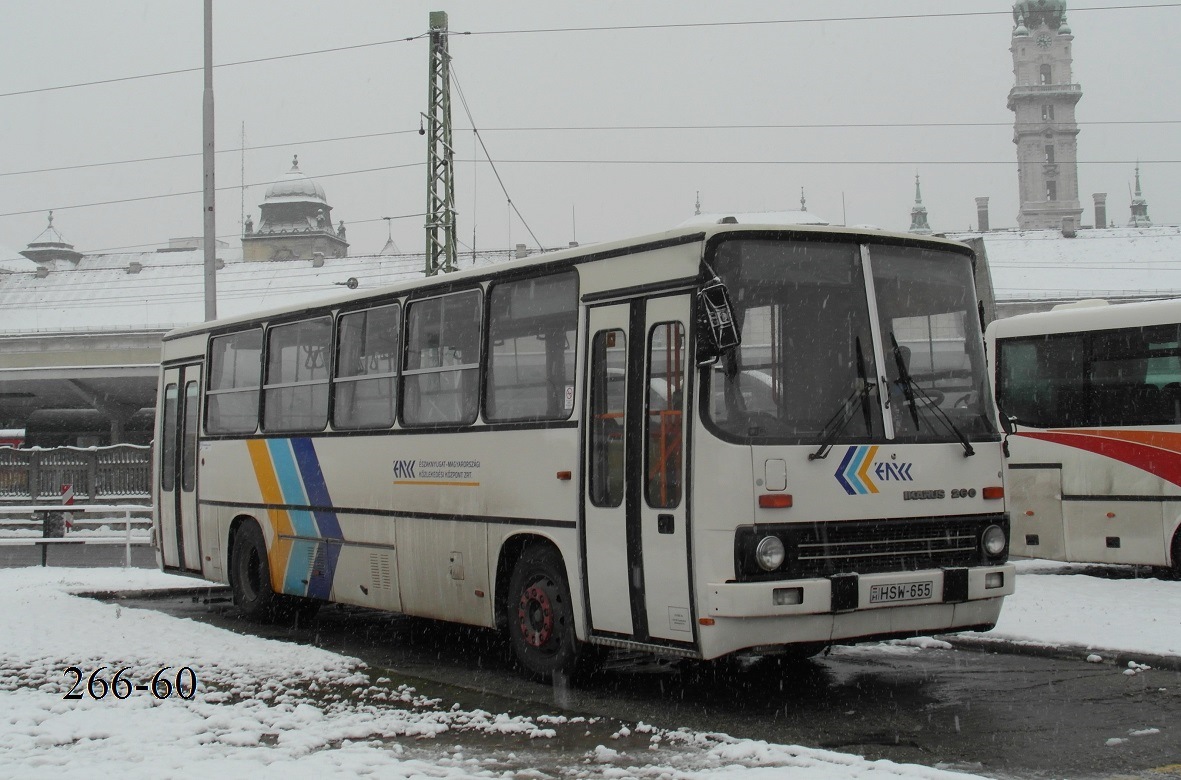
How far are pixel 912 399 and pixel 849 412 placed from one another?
1.77 ft

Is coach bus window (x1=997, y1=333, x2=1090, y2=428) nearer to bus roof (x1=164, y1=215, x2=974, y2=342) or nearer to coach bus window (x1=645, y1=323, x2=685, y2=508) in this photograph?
bus roof (x1=164, y1=215, x2=974, y2=342)

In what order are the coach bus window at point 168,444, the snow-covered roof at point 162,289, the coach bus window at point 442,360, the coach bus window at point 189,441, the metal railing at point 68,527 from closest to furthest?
the coach bus window at point 442,360 → the coach bus window at point 189,441 → the coach bus window at point 168,444 → the metal railing at point 68,527 → the snow-covered roof at point 162,289

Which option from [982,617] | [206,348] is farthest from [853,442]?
[206,348]

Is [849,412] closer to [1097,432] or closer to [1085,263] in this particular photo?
[1097,432]

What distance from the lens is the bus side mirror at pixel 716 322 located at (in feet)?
26.7

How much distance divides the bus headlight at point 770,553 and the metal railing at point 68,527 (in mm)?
12936

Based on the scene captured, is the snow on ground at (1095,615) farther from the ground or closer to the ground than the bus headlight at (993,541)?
closer to the ground

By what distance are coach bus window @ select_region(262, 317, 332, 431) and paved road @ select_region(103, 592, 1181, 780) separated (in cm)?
235

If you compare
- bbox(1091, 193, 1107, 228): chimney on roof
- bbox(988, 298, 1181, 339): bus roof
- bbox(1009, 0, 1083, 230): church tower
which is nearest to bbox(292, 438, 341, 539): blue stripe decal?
bbox(988, 298, 1181, 339): bus roof

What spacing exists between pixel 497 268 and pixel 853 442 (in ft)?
11.3

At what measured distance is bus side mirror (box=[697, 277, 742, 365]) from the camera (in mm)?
8125

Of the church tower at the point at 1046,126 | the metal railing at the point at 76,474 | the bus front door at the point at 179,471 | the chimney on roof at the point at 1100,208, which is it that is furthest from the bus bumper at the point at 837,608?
the church tower at the point at 1046,126

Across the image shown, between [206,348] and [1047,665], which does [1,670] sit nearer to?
[206,348]

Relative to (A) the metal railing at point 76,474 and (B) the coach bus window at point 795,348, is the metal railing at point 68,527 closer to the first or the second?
(A) the metal railing at point 76,474
